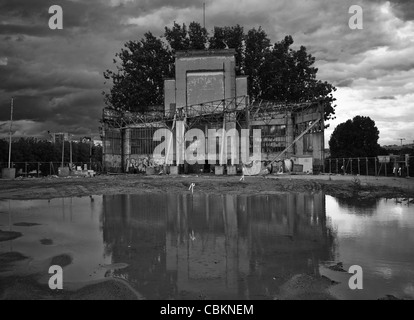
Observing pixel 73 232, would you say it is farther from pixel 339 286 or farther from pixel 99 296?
pixel 339 286

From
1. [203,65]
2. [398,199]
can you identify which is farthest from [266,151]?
[398,199]

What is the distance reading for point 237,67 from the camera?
193 feet

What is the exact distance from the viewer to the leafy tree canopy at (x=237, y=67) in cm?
5641

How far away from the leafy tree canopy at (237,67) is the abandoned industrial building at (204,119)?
31.9 feet

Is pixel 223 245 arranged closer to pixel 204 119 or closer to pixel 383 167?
pixel 204 119

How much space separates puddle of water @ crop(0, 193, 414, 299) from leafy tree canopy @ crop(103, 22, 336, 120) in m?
39.9

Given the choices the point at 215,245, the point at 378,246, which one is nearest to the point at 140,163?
the point at 215,245

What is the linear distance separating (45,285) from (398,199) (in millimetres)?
19226

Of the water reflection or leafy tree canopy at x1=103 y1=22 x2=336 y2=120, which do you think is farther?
leafy tree canopy at x1=103 y1=22 x2=336 y2=120

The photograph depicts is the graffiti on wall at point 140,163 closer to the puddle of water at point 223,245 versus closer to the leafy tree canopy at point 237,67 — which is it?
the leafy tree canopy at point 237,67

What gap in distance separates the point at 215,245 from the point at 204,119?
33.6 metres

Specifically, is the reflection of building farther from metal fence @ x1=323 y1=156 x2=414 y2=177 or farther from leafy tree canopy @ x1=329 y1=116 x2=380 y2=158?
leafy tree canopy @ x1=329 y1=116 x2=380 y2=158

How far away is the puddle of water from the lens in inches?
285

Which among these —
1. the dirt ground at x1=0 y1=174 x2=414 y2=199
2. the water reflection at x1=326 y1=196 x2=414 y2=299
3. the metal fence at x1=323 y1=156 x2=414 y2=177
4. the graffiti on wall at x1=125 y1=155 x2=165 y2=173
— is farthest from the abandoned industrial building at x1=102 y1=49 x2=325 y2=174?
the water reflection at x1=326 y1=196 x2=414 y2=299
